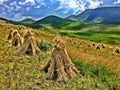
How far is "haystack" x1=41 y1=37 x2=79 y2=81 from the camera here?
91.2ft

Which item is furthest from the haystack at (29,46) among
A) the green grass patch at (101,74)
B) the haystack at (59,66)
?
the haystack at (59,66)

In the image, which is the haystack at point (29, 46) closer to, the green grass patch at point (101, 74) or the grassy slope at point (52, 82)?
the grassy slope at point (52, 82)

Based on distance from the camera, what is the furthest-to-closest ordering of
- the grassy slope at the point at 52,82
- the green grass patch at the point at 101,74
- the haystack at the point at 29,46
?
1. the haystack at the point at 29,46
2. the green grass patch at the point at 101,74
3. the grassy slope at the point at 52,82

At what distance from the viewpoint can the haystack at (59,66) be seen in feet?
91.2

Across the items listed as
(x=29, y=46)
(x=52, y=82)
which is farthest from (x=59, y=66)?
(x=29, y=46)

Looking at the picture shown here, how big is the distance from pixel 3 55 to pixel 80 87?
11804 millimetres

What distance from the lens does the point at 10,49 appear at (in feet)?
133

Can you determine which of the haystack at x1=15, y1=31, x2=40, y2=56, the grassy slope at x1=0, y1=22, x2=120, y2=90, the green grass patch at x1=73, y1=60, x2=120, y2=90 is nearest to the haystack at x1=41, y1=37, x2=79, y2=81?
the grassy slope at x1=0, y1=22, x2=120, y2=90

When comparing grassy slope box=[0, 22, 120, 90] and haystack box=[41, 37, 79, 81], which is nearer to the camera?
grassy slope box=[0, 22, 120, 90]

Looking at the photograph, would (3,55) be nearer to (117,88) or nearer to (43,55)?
(43,55)

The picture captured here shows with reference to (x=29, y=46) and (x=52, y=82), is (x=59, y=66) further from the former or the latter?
(x=29, y=46)

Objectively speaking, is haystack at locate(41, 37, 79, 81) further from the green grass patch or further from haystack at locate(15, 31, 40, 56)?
haystack at locate(15, 31, 40, 56)

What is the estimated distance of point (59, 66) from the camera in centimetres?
2788

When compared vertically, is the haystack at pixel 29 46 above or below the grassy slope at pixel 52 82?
above
